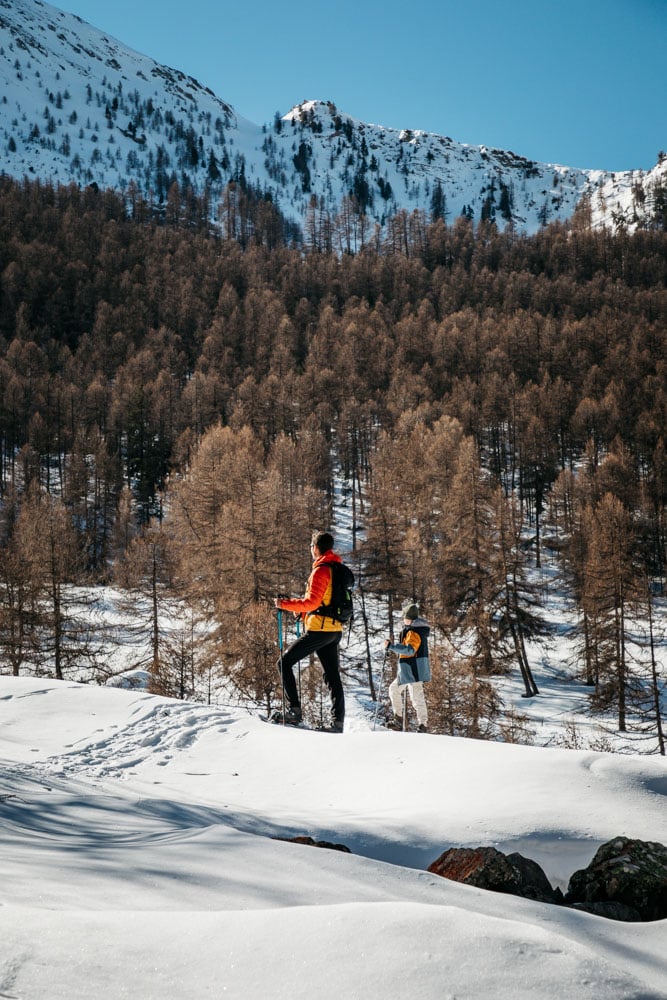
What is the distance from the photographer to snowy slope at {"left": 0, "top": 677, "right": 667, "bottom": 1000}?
6.20 feet

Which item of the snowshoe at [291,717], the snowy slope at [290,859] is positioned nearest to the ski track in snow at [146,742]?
the snowy slope at [290,859]

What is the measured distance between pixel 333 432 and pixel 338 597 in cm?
6616

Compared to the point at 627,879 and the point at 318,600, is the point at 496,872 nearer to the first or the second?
the point at 627,879

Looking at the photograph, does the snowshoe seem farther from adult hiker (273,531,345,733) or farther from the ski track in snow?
the ski track in snow

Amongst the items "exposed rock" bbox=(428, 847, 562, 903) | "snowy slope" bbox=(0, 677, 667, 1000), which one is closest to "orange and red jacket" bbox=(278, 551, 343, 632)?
"snowy slope" bbox=(0, 677, 667, 1000)

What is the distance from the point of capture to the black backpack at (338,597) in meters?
7.40

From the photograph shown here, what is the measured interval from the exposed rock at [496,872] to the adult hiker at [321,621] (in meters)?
3.81

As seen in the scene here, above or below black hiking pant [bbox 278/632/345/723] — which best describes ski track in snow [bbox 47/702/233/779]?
below

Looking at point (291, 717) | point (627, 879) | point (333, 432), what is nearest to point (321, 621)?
point (291, 717)

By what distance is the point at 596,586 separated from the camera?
3028 centimetres

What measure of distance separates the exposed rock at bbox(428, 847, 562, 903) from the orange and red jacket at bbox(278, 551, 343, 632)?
3.92 metres

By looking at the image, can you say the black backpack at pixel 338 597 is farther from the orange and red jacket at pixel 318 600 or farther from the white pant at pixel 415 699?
the white pant at pixel 415 699

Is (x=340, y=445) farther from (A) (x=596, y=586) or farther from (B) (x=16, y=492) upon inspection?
(A) (x=596, y=586)

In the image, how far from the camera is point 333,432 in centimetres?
7294
